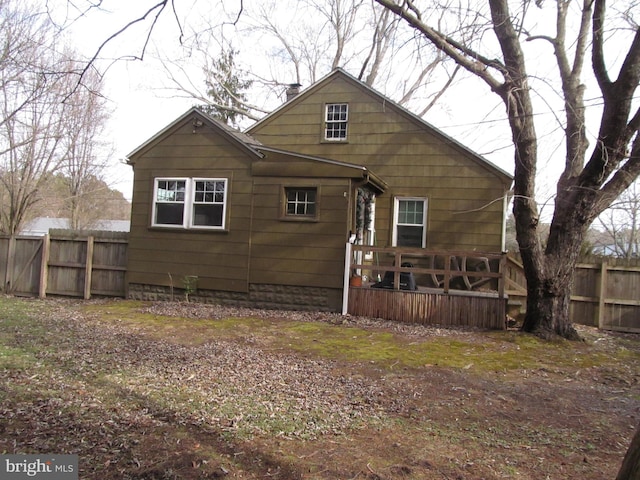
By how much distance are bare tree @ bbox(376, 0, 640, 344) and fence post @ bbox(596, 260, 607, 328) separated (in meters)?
2.41

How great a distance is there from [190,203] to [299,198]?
2.72 m

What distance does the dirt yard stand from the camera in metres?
3.31

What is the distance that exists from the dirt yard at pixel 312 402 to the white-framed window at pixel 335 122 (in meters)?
Answer: 6.48

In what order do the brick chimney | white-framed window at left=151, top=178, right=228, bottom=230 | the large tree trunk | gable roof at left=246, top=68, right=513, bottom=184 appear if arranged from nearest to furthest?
1. the large tree trunk
2. white-framed window at left=151, top=178, right=228, bottom=230
3. gable roof at left=246, top=68, right=513, bottom=184
4. the brick chimney

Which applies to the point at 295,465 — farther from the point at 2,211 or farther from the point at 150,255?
the point at 2,211

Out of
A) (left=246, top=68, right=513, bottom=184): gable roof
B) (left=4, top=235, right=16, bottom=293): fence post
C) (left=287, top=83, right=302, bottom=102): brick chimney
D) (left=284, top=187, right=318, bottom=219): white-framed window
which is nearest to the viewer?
(left=284, top=187, right=318, bottom=219): white-framed window

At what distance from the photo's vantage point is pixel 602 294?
31.9 feet

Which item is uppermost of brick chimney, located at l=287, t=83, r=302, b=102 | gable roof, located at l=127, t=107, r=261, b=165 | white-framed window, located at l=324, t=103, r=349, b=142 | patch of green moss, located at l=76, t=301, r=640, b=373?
brick chimney, located at l=287, t=83, r=302, b=102

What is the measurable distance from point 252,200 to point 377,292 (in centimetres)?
358

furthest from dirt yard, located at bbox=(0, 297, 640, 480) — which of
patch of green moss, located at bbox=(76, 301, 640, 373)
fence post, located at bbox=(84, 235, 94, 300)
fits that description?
fence post, located at bbox=(84, 235, 94, 300)

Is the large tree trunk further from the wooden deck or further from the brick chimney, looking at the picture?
the brick chimney

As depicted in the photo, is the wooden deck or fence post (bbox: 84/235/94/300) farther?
fence post (bbox: 84/235/94/300)

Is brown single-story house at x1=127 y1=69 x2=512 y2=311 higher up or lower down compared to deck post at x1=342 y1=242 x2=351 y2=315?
higher up

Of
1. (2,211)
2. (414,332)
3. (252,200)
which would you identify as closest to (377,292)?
(414,332)
